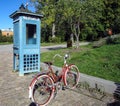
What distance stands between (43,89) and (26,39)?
9.89 feet

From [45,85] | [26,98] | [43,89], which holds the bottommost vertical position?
[26,98]

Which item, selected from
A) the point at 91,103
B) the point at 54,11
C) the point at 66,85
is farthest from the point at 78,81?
the point at 54,11

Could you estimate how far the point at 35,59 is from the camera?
22.4 feet

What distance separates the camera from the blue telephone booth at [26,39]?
252 inches

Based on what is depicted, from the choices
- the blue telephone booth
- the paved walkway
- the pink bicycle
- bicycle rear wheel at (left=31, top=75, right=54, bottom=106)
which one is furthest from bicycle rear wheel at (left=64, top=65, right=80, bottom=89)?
the blue telephone booth

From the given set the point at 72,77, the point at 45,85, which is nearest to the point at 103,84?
the point at 72,77

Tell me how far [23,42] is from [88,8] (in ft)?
23.4

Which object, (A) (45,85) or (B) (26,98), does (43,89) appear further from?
(B) (26,98)

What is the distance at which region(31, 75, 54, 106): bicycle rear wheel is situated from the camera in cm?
407

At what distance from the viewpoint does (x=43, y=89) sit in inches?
169

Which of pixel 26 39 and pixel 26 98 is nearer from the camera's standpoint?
pixel 26 98

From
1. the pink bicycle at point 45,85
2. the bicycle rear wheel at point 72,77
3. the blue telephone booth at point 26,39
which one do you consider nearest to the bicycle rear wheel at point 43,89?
the pink bicycle at point 45,85

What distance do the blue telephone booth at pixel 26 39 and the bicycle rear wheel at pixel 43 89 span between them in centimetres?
231

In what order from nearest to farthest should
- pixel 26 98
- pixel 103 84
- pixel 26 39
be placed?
pixel 26 98
pixel 103 84
pixel 26 39
